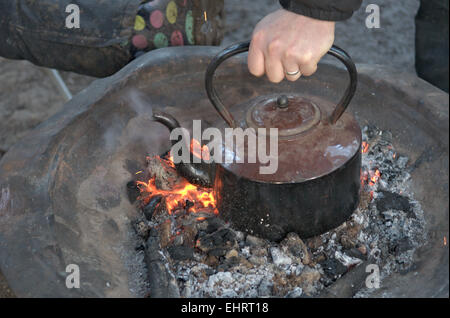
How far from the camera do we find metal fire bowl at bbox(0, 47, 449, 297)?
5.65 feet

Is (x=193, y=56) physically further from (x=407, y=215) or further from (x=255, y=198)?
(x=407, y=215)

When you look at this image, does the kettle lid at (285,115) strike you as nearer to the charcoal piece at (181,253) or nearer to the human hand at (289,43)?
the human hand at (289,43)

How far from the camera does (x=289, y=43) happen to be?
165 cm

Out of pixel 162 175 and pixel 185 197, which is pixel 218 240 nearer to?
pixel 185 197

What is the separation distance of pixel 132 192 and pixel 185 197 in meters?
0.23

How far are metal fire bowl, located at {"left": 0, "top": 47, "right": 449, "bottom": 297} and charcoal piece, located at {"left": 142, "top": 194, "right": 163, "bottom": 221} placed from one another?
8 centimetres

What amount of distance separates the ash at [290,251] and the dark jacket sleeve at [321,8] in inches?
30.3

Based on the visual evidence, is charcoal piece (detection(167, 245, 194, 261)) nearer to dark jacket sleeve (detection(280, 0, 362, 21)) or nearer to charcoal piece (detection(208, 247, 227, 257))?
charcoal piece (detection(208, 247, 227, 257))

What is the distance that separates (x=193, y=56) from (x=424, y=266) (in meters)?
1.39

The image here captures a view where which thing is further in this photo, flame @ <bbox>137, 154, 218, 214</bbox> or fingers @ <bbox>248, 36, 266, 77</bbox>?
flame @ <bbox>137, 154, 218, 214</bbox>

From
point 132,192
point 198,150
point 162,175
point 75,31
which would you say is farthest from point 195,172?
point 75,31

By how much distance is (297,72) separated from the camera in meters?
1.72

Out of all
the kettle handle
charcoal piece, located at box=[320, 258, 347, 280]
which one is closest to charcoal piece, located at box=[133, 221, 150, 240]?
the kettle handle

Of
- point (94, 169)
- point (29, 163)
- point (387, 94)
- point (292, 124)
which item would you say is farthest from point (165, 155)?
point (387, 94)
